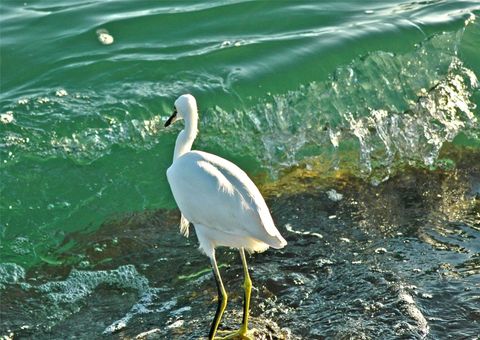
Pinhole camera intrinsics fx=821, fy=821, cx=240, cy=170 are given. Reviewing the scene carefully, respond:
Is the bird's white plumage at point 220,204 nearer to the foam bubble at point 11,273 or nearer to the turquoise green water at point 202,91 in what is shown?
the foam bubble at point 11,273

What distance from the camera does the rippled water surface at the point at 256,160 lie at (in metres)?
5.21

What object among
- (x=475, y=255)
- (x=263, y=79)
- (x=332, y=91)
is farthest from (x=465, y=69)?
(x=475, y=255)

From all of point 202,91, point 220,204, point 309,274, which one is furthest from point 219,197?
point 202,91

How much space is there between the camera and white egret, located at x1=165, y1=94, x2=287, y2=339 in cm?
432

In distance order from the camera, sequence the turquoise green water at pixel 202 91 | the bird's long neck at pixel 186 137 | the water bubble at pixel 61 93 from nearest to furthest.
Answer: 1. the bird's long neck at pixel 186 137
2. the turquoise green water at pixel 202 91
3. the water bubble at pixel 61 93

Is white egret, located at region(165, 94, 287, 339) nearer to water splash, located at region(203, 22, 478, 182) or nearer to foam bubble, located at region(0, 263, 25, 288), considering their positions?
foam bubble, located at region(0, 263, 25, 288)

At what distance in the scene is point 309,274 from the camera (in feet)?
17.9

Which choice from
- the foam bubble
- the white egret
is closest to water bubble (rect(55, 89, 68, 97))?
the foam bubble

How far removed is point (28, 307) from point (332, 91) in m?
3.95

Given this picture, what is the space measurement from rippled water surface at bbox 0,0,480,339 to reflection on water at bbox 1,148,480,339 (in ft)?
0.06

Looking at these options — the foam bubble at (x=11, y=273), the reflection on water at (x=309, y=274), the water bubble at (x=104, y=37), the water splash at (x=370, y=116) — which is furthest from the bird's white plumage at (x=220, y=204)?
the water bubble at (x=104, y=37)

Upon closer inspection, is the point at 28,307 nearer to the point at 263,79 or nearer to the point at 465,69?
the point at 263,79

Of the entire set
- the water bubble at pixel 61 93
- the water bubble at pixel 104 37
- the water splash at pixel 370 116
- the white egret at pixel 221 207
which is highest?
the water bubble at pixel 104 37

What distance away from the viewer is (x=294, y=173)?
7.19m
